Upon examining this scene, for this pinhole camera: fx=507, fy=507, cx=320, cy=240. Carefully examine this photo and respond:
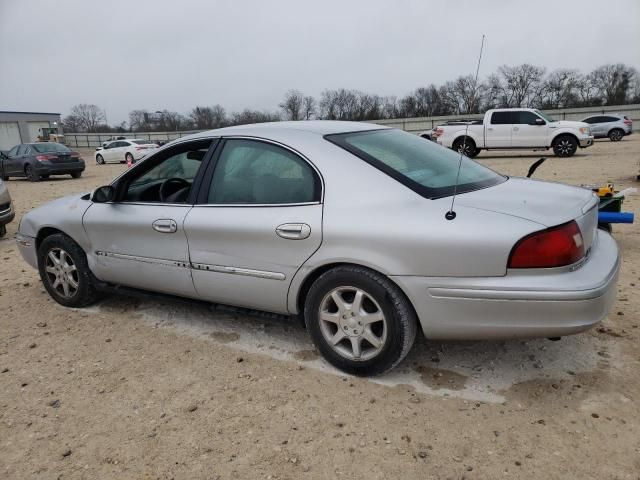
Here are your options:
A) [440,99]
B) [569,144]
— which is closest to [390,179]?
[569,144]

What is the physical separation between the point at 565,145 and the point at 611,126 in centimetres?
1217

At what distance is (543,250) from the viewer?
2445 millimetres

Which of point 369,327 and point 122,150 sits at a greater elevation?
point 369,327

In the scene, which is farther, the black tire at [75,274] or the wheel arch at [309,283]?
the black tire at [75,274]

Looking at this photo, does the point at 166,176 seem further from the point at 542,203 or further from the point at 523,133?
the point at 523,133

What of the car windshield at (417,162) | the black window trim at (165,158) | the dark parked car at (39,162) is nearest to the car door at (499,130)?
the dark parked car at (39,162)

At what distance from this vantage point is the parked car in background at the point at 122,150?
28423mm

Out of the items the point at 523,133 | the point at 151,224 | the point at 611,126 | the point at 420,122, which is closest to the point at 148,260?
the point at 151,224

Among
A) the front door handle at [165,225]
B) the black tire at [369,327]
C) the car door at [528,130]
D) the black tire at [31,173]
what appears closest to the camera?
the black tire at [369,327]

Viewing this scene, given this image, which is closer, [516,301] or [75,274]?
[516,301]

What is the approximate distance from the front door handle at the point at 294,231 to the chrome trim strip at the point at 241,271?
9.9 inches

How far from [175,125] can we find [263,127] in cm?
6364

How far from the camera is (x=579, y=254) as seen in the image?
257cm

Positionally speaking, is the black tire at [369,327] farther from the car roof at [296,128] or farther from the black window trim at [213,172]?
the car roof at [296,128]
